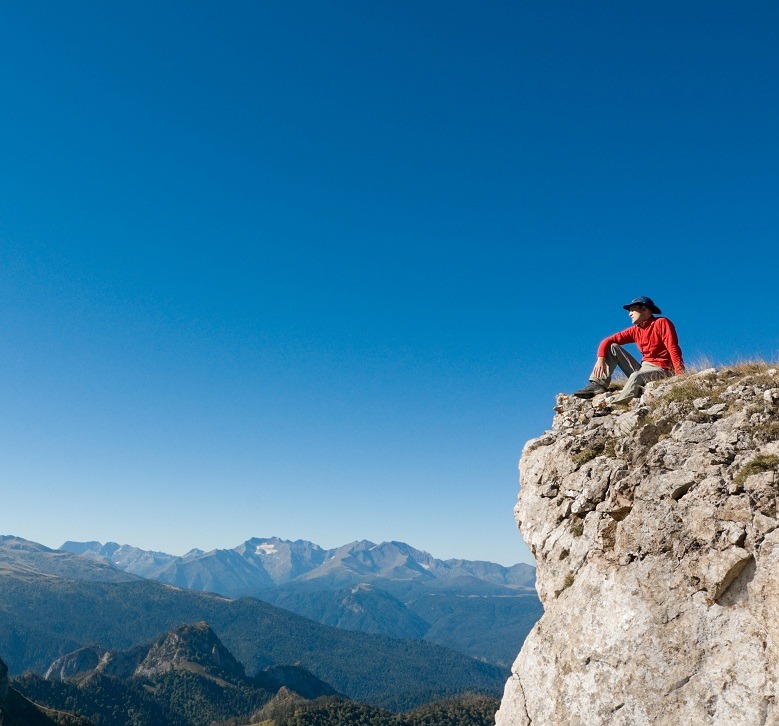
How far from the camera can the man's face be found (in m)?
17.5

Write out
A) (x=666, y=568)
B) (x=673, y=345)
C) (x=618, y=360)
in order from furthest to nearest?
(x=618, y=360) → (x=673, y=345) → (x=666, y=568)

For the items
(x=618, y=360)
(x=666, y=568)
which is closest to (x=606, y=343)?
(x=618, y=360)

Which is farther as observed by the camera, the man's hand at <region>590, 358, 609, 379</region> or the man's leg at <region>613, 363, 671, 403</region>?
the man's hand at <region>590, 358, 609, 379</region>

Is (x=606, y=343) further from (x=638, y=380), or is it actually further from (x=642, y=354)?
(x=638, y=380)

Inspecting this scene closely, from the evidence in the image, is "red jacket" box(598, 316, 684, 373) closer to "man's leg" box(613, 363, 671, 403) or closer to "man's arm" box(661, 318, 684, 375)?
"man's arm" box(661, 318, 684, 375)

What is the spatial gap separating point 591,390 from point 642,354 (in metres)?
2.01

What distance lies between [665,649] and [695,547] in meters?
1.93

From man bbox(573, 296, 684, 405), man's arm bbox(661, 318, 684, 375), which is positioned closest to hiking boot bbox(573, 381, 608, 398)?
man bbox(573, 296, 684, 405)

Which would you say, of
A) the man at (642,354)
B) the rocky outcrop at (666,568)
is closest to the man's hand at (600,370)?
the man at (642,354)

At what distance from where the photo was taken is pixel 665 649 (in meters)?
10.0

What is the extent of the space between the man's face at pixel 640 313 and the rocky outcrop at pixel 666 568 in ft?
11.1

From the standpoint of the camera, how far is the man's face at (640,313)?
57.3ft

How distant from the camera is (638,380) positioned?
1590 cm

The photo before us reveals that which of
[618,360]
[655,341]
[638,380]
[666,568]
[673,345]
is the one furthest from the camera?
[618,360]
